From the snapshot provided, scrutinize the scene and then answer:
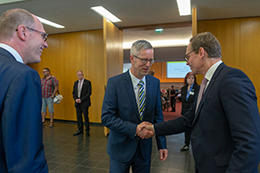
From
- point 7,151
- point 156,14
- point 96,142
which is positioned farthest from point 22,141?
point 156,14

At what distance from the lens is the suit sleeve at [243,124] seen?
93cm

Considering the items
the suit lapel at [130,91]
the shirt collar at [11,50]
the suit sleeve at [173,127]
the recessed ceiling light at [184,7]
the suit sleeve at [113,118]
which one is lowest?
the suit sleeve at [173,127]

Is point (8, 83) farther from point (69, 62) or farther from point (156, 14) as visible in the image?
point (69, 62)

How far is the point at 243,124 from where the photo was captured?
0.94 meters

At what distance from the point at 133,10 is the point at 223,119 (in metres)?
4.18

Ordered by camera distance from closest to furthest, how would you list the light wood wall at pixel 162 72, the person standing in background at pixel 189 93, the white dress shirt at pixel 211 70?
the white dress shirt at pixel 211 70 → the person standing in background at pixel 189 93 → the light wood wall at pixel 162 72

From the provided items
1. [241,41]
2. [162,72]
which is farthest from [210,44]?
[162,72]

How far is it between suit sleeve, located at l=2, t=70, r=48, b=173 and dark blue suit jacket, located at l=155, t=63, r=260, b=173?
0.92 meters

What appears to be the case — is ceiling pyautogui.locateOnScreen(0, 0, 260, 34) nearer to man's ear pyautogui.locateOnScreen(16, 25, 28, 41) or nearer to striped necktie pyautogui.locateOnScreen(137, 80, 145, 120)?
striped necktie pyautogui.locateOnScreen(137, 80, 145, 120)

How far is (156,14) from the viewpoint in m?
4.97

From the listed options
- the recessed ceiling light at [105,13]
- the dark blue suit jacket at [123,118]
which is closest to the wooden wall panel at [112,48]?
the recessed ceiling light at [105,13]

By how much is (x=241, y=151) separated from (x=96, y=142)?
4099 millimetres

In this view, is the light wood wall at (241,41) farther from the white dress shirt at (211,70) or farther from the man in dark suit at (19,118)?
the man in dark suit at (19,118)

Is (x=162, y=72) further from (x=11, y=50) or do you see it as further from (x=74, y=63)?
(x=11, y=50)
